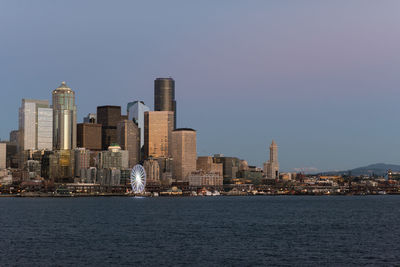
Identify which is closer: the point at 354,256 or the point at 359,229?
the point at 354,256

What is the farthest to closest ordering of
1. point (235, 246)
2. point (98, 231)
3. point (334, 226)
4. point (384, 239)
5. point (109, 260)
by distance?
1. point (334, 226)
2. point (98, 231)
3. point (384, 239)
4. point (235, 246)
5. point (109, 260)

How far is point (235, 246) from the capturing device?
76750mm

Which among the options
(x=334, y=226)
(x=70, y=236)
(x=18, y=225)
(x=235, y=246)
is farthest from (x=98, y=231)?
(x=334, y=226)

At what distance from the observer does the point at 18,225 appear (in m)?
110

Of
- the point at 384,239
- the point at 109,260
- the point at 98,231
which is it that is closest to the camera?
the point at 109,260

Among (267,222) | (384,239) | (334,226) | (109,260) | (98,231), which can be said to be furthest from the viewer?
(267,222)

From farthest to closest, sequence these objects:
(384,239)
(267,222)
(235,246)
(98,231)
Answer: (267,222)
(98,231)
(384,239)
(235,246)

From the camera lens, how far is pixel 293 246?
77000mm

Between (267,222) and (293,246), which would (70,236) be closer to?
(293,246)

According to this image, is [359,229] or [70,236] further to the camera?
[359,229]

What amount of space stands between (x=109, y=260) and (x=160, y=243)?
16.0 m

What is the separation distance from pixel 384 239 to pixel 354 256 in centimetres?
1894

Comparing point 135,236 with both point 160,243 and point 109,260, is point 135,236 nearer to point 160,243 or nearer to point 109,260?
point 160,243

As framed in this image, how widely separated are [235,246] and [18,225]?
49979 millimetres
